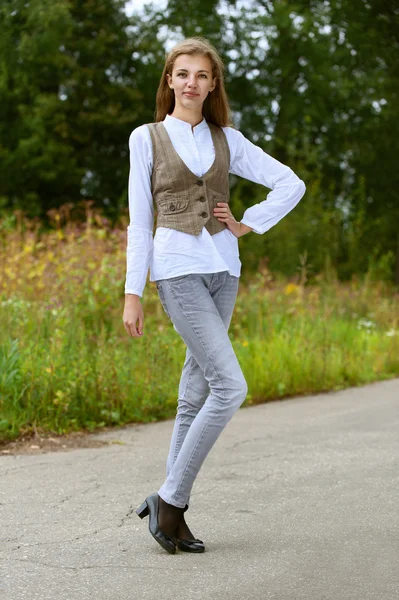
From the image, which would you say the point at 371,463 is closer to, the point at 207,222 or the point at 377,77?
the point at 207,222

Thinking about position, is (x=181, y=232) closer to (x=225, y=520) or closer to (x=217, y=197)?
(x=217, y=197)

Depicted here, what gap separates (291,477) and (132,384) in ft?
7.63

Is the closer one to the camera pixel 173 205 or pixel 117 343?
pixel 173 205

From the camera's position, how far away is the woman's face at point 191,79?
4.28 meters

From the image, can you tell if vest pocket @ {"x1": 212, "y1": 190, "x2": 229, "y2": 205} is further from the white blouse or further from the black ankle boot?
the black ankle boot

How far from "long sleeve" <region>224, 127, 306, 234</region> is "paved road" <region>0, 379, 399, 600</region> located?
56.0 inches

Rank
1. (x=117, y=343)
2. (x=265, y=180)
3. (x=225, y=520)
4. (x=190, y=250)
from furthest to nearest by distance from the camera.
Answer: (x=117, y=343) < (x=225, y=520) < (x=265, y=180) < (x=190, y=250)

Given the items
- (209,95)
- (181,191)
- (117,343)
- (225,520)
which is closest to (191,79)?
(209,95)

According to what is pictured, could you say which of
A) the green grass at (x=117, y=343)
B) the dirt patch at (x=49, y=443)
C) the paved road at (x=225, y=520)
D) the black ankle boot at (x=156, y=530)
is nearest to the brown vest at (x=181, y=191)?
the black ankle boot at (x=156, y=530)

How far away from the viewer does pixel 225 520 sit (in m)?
4.78

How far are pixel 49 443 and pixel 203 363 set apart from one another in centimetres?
292

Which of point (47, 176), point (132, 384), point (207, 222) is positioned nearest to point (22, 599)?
point (207, 222)

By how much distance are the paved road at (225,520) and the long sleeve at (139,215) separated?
3.77 feet

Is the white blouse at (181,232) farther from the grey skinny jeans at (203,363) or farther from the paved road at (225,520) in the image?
the paved road at (225,520)
